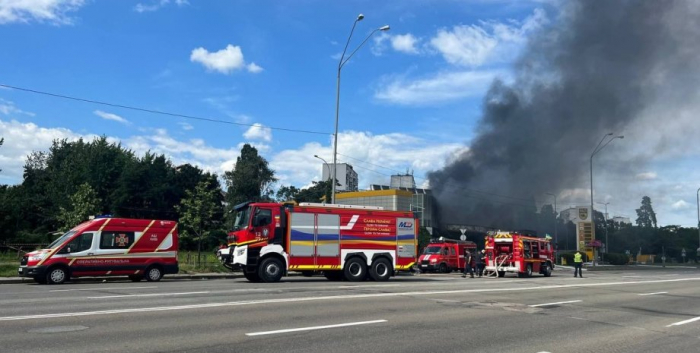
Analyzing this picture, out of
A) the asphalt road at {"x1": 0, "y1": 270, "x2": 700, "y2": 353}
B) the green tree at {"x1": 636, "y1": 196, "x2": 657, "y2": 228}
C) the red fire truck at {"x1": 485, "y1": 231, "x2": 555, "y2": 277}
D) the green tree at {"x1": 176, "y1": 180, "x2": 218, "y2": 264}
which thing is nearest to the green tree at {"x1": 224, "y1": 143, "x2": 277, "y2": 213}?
the green tree at {"x1": 176, "y1": 180, "x2": 218, "y2": 264}

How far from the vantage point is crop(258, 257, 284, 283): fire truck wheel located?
64.9ft

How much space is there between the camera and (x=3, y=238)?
4041 centimetres

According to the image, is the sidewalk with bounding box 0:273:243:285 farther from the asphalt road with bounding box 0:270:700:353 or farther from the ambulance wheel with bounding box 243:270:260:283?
the asphalt road with bounding box 0:270:700:353

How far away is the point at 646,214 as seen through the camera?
15562 cm

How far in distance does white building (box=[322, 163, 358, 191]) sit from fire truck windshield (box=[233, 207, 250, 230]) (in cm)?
7824

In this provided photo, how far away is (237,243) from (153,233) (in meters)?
3.97

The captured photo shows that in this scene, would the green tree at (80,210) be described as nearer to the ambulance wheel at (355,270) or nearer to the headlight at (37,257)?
the headlight at (37,257)

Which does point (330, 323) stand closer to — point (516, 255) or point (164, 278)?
point (164, 278)

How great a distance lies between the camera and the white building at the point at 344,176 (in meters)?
103

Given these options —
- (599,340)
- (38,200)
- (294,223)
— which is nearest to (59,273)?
(294,223)

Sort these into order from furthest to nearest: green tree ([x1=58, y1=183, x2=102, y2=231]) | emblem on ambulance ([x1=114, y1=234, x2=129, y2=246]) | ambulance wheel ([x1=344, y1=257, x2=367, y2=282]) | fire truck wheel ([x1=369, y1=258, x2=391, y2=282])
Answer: green tree ([x1=58, y1=183, x2=102, y2=231]), fire truck wheel ([x1=369, y1=258, x2=391, y2=282]), ambulance wheel ([x1=344, y1=257, x2=367, y2=282]), emblem on ambulance ([x1=114, y1=234, x2=129, y2=246])

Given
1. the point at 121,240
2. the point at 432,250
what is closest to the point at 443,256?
the point at 432,250

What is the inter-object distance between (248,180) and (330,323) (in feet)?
232

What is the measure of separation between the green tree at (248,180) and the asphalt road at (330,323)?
209 ft
